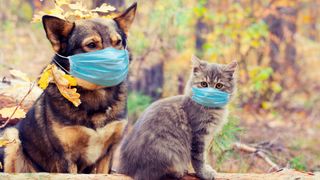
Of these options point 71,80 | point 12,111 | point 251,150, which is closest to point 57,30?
point 71,80

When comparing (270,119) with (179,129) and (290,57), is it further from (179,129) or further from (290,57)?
(179,129)

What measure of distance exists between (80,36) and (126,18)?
0.58 metres

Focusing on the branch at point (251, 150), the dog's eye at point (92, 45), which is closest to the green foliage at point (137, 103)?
the branch at point (251, 150)

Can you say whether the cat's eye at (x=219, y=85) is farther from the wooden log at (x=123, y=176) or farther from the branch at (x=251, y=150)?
the branch at (x=251, y=150)

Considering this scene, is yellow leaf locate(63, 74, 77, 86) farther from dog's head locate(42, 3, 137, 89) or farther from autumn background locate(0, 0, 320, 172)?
autumn background locate(0, 0, 320, 172)

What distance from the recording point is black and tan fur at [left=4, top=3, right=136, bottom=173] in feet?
15.4

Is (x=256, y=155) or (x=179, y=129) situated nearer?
(x=179, y=129)

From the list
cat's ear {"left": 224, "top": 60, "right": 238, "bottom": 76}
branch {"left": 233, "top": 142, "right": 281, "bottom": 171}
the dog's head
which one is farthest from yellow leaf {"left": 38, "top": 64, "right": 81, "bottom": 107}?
branch {"left": 233, "top": 142, "right": 281, "bottom": 171}

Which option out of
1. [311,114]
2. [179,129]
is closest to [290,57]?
[311,114]

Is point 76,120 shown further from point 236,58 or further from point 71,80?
point 236,58

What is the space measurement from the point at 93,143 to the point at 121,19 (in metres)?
1.22

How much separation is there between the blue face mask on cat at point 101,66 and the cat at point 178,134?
542 mm

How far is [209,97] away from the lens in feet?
16.6

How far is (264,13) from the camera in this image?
40.7 ft
